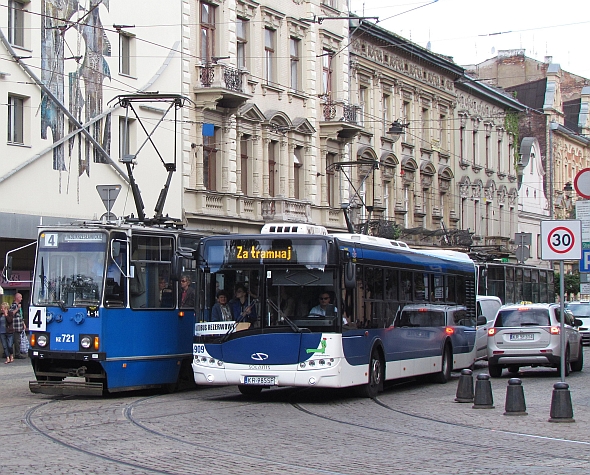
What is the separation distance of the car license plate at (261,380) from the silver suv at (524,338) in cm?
878

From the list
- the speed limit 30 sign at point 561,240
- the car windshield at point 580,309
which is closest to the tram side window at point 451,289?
the speed limit 30 sign at point 561,240

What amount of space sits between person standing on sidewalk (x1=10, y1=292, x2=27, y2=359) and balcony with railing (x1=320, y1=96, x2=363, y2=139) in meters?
Result: 17.2

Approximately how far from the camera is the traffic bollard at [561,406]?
619 inches

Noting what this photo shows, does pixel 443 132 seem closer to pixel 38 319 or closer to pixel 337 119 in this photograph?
pixel 337 119

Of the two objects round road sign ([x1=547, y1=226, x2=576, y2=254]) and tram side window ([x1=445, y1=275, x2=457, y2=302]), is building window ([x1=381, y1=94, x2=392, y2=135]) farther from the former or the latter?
round road sign ([x1=547, y1=226, x2=576, y2=254])

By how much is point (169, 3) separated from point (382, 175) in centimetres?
1657

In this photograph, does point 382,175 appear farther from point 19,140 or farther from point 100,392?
point 100,392

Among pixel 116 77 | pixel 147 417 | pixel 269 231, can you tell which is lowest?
pixel 147 417

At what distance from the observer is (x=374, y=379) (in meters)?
19.5

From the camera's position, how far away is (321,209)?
43875mm

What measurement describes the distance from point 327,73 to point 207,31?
8743 millimetres

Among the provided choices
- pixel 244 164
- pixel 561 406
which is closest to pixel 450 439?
pixel 561 406

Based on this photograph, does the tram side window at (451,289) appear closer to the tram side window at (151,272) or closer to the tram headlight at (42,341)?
the tram side window at (151,272)

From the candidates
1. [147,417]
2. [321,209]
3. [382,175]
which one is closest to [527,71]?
[382,175]
